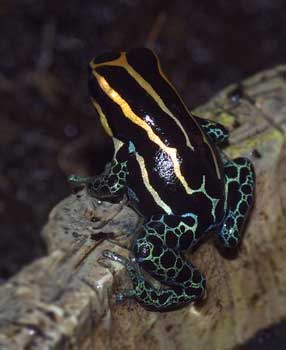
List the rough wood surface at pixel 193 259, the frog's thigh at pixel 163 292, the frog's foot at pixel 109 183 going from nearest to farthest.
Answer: the rough wood surface at pixel 193 259 → the frog's thigh at pixel 163 292 → the frog's foot at pixel 109 183

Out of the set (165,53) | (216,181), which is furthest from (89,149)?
(216,181)

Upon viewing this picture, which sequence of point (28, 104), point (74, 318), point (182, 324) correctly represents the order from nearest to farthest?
point (74, 318), point (182, 324), point (28, 104)

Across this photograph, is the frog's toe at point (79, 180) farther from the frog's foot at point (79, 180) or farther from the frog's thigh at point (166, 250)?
the frog's thigh at point (166, 250)

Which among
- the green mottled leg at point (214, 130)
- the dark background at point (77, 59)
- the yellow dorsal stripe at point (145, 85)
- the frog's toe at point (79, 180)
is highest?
the yellow dorsal stripe at point (145, 85)

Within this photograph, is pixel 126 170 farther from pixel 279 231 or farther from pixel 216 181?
pixel 279 231

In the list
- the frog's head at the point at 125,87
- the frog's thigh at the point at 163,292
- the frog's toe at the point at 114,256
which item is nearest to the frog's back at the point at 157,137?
the frog's head at the point at 125,87

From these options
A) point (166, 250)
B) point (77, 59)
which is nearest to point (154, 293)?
point (166, 250)

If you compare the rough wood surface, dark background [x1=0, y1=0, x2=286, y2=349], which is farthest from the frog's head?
dark background [x1=0, y1=0, x2=286, y2=349]

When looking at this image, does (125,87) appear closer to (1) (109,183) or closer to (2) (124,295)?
(1) (109,183)
